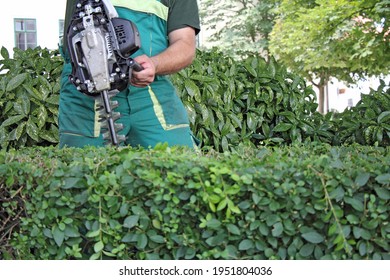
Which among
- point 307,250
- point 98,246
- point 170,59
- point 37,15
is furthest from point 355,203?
point 37,15

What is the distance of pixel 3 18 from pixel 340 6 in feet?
81.5

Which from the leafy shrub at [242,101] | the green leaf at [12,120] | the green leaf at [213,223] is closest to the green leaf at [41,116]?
the green leaf at [12,120]

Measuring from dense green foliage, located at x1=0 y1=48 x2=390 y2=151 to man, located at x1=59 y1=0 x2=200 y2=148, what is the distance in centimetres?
186

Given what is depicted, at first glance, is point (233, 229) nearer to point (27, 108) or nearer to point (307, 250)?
point (307, 250)

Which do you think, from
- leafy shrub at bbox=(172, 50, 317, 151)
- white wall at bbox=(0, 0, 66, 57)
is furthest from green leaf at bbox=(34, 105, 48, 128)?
white wall at bbox=(0, 0, 66, 57)

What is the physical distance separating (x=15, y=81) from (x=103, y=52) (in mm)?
2553

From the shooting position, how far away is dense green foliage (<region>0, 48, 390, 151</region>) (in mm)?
5219

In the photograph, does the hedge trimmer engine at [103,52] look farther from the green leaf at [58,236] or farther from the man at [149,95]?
the green leaf at [58,236]

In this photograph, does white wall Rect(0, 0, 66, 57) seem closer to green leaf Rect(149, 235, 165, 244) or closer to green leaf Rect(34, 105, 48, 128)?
green leaf Rect(34, 105, 48, 128)

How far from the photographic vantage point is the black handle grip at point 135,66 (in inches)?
116

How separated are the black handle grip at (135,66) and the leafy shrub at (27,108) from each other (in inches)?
92.2
